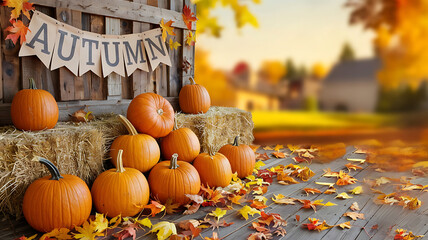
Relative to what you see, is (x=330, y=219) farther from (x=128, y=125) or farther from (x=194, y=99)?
(x=194, y=99)

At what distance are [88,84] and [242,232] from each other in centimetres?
171

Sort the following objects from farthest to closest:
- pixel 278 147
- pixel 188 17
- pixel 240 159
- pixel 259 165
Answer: pixel 278 147, pixel 188 17, pixel 259 165, pixel 240 159

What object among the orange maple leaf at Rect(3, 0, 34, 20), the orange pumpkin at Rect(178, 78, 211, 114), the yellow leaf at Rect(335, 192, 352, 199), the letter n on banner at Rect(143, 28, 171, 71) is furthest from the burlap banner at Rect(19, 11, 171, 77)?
the yellow leaf at Rect(335, 192, 352, 199)

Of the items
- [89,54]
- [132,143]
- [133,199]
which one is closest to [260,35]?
[133,199]

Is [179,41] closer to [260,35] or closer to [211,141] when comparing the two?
[211,141]

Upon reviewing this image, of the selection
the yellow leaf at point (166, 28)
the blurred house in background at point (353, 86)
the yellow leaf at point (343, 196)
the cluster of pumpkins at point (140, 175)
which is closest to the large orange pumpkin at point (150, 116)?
the cluster of pumpkins at point (140, 175)

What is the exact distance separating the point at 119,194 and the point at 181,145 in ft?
2.50

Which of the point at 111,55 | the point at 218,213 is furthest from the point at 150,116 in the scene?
the point at 218,213

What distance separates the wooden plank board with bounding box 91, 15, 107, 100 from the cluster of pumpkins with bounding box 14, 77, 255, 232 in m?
0.37

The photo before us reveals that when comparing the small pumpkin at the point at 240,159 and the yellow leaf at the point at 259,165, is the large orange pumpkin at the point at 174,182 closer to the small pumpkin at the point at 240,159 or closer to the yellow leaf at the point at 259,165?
the small pumpkin at the point at 240,159

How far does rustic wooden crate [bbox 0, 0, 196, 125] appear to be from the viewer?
222cm

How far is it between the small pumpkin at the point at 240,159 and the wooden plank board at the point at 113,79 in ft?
3.43

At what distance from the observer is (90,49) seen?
8.42ft

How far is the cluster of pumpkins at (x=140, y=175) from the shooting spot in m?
1.73
